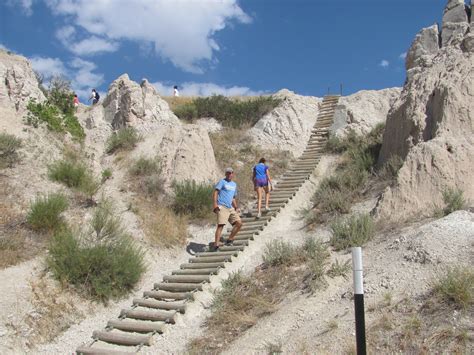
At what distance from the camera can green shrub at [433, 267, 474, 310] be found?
5590 millimetres

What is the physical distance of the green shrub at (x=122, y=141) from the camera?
54.1ft

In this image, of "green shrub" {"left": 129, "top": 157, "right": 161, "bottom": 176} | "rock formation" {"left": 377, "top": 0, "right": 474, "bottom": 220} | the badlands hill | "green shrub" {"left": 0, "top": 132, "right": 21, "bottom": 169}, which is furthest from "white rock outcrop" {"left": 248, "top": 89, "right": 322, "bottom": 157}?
"green shrub" {"left": 0, "top": 132, "right": 21, "bottom": 169}

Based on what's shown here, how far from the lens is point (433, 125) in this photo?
36.7 ft

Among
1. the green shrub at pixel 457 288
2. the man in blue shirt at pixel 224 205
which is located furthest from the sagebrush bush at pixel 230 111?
the green shrub at pixel 457 288

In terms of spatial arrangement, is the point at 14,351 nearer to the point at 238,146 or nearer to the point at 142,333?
the point at 142,333

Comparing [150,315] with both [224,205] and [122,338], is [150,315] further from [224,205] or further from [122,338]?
[224,205]

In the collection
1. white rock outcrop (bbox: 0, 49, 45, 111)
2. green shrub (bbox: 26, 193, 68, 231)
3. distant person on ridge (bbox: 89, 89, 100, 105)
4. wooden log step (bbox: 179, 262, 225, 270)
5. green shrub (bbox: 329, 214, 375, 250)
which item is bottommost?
wooden log step (bbox: 179, 262, 225, 270)

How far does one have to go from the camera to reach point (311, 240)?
8734mm

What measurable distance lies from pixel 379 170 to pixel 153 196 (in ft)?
20.4

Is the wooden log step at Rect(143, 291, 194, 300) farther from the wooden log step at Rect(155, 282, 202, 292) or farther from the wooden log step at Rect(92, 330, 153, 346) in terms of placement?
the wooden log step at Rect(92, 330, 153, 346)

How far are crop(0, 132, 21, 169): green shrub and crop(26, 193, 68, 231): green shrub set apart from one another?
7.93 ft

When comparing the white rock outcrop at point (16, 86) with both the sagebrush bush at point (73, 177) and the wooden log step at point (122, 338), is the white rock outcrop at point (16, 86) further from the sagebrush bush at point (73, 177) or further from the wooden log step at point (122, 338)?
the wooden log step at point (122, 338)

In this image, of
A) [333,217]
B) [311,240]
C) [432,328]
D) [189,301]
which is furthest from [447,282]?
[333,217]

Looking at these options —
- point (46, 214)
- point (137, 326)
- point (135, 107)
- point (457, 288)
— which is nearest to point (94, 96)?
point (135, 107)
